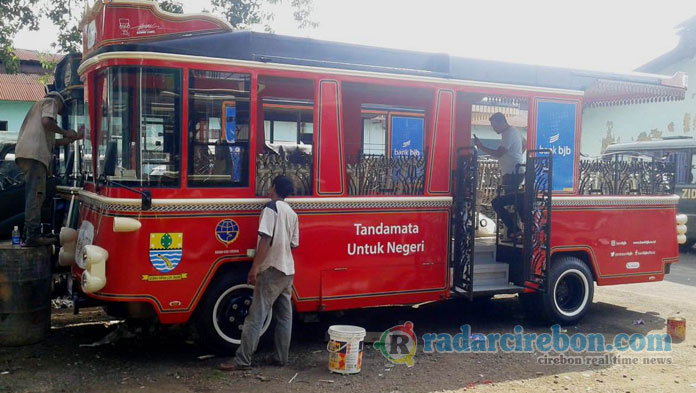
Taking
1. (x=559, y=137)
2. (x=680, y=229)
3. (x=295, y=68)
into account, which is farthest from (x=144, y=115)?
(x=680, y=229)

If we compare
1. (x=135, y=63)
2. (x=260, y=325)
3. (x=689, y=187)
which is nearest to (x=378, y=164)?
(x=260, y=325)

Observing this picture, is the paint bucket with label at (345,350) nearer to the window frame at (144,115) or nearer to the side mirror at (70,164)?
the window frame at (144,115)

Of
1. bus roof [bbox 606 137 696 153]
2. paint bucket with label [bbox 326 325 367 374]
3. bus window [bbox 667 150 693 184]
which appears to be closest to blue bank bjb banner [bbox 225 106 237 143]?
paint bucket with label [bbox 326 325 367 374]

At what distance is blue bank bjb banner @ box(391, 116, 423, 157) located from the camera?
26.8 feet

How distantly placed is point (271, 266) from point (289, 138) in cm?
205

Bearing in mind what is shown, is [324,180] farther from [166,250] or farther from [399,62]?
[166,250]

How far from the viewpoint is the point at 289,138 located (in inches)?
282

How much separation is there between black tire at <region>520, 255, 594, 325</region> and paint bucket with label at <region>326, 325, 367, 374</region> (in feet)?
9.47

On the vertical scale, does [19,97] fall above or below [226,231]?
above

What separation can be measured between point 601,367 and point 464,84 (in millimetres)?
3253

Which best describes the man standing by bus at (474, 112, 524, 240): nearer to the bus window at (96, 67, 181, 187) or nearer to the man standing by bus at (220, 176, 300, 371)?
the man standing by bus at (220, 176, 300, 371)

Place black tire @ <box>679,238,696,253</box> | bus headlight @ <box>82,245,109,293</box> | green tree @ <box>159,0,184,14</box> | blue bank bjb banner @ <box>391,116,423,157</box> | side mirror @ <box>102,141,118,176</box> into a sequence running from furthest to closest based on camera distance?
black tire @ <box>679,238,696,253</box> < green tree @ <box>159,0,184,14</box> < blue bank bjb banner @ <box>391,116,423,157</box> < side mirror @ <box>102,141,118,176</box> < bus headlight @ <box>82,245,109,293</box>

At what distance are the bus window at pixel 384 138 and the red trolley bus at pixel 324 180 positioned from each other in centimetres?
2

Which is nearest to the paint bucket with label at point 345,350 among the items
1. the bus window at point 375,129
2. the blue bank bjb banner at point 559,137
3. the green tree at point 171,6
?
the bus window at point 375,129
